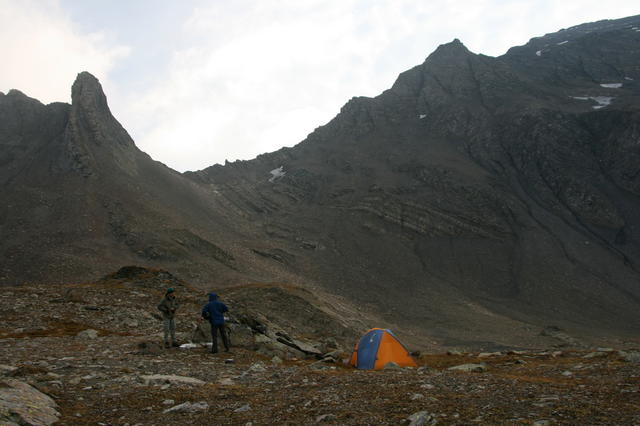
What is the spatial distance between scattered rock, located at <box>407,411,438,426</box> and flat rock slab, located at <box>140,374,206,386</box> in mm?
5579

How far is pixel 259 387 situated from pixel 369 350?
311 inches

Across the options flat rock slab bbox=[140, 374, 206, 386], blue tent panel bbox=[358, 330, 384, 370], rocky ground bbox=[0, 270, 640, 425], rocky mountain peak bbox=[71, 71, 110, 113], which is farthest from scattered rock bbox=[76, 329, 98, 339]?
rocky mountain peak bbox=[71, 71, 110, 113]

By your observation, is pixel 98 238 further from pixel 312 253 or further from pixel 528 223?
pixel 528 223

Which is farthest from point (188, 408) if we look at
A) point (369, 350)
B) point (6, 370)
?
point (369, 350)

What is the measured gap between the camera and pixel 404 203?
96.4 m

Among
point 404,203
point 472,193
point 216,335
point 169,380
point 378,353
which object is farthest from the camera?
point 472,193

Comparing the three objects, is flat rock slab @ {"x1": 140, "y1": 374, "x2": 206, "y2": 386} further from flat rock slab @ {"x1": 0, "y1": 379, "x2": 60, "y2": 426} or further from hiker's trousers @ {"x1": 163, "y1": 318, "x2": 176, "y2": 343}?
hiker's trousers @ {"x1": 163, "y1": 318, "x2": 176, "y2": 343}

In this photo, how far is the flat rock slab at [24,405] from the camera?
724 centimetres

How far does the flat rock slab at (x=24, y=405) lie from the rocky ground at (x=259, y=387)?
0.03 meters

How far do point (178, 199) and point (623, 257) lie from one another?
76.7 m

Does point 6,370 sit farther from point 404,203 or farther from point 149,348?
point 404,203

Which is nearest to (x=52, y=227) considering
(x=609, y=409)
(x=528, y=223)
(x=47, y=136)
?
(x=47, y=136)

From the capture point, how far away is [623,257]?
8450 cm

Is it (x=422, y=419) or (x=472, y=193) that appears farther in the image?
(x=472, y=193)
